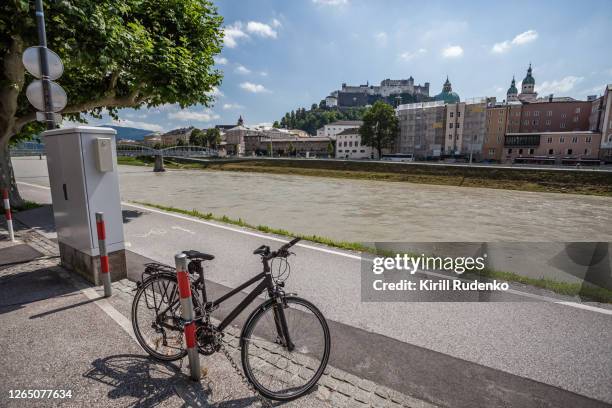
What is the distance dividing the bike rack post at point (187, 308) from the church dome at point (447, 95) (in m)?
118

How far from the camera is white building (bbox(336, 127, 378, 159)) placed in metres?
96.9

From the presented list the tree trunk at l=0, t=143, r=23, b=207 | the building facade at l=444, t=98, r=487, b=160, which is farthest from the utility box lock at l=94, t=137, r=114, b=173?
the building facade at l=444, t=98, r=487, b=160

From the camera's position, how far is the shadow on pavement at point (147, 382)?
9.39ft

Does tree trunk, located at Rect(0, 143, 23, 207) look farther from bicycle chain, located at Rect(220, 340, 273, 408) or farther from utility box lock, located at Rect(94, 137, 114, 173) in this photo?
bicycle chain, located at Rect(220, 340, 273, 408)

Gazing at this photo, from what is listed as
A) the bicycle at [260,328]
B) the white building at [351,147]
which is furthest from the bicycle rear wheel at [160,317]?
the white building at [351,147]

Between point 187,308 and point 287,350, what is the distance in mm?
1110

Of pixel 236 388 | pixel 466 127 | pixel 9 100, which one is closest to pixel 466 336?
pixel 236 388

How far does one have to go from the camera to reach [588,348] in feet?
12.1

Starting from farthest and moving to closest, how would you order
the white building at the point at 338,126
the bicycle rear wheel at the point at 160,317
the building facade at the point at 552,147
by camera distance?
the white building at the point at 338,126 < the building facade at the point at 552,147 < the bicycle rear wheel at the point at 160,317

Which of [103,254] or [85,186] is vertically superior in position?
[85,186]

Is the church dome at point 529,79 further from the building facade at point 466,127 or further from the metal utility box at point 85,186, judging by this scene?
the metal utility box at point 85,186

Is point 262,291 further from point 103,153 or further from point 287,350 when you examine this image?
point 103,153

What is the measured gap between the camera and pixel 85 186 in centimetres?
→ 496

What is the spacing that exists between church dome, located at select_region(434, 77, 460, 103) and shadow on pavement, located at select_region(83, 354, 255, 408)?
118 m
